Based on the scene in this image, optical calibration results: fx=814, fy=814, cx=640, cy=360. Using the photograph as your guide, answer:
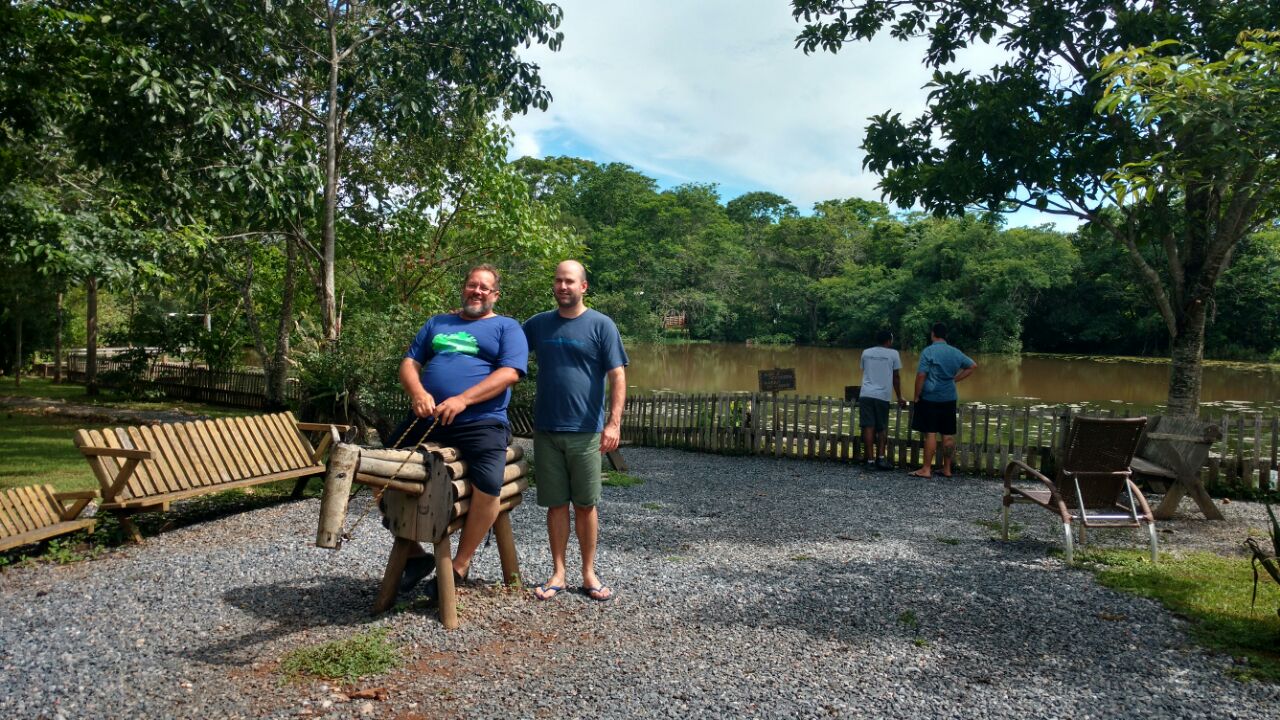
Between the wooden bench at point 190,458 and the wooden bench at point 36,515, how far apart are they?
7.9 inches

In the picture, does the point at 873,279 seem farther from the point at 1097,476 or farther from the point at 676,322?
the point at 1097,476

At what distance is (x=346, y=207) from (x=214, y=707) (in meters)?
12.7

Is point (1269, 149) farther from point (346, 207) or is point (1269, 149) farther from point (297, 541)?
point (346, 207)

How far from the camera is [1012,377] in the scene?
114 feet

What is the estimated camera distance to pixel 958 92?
10.7 m

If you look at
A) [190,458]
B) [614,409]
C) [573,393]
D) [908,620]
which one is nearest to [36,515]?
[190,458]

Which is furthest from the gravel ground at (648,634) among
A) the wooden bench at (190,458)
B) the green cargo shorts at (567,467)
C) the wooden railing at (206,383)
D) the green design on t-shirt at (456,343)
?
the wooden railing at (206,383)

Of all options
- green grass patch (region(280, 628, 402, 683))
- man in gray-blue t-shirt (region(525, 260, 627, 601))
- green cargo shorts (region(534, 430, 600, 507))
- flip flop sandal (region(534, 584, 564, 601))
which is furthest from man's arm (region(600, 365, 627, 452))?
green grass patch (region(280, 628, 402, 683))

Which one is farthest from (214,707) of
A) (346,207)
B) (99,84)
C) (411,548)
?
(346,207)

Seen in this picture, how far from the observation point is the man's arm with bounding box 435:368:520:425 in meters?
4.12

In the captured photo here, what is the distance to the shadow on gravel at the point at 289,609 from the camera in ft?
12.8

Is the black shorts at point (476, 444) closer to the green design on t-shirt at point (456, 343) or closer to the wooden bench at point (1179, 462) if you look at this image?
the green design on t-shirt at point (456, 343)

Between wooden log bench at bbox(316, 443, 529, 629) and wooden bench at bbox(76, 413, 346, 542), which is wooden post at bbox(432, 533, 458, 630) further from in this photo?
wooden bench at bbox(76, 413, 346, 542)

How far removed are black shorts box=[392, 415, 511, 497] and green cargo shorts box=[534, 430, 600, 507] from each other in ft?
0.82
